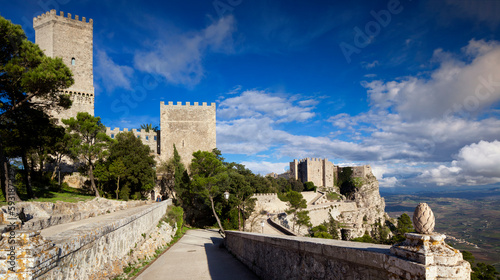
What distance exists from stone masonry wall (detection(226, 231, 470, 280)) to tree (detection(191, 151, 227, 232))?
726 inches

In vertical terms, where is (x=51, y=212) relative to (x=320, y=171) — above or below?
above

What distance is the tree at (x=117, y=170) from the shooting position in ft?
84.6

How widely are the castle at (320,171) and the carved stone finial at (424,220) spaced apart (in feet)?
203

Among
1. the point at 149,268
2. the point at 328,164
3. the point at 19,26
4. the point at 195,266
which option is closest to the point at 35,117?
the point at 19,26

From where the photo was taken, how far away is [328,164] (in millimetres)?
65312

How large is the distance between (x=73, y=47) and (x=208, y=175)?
2436 cm

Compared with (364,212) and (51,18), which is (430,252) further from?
(364,212)

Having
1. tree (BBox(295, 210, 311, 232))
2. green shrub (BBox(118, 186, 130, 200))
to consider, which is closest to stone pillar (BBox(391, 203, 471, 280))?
green shrub (BBox(118, 186, 130, 200))

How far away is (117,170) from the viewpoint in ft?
84.7

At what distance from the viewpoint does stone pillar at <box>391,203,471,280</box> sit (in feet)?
6.97

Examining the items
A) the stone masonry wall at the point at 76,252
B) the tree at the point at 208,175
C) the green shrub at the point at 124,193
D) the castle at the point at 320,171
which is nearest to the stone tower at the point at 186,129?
the tree at the point at 208,175

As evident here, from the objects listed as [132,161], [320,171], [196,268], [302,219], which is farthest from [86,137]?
[320,171]

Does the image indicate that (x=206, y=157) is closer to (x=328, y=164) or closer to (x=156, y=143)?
(x=156, y=143)

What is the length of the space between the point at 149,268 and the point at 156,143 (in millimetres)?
34648
